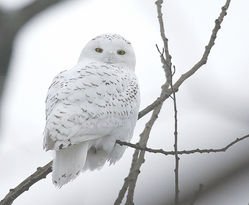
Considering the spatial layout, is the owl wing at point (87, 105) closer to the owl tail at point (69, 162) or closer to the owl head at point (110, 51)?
the owl tail at point (69, 162)

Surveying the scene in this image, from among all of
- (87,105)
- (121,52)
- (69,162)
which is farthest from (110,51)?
(69,162)

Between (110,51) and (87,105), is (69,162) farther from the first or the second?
(110,51)

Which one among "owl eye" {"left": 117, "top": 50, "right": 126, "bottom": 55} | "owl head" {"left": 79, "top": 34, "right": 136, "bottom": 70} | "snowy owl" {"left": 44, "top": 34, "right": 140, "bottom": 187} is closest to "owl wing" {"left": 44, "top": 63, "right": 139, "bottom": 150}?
"snowy owl" {"left": 44, "top": 34, "right": 140, "bottom": 187}

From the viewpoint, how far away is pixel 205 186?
0.66 m

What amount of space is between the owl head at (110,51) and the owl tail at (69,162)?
1207 mm

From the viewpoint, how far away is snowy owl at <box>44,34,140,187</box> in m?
3.03

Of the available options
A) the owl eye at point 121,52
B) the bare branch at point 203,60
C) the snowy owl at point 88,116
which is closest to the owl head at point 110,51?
the owl eye at point 121,52

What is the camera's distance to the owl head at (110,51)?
4.24 metres

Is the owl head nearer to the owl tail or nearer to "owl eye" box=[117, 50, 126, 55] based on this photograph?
"owl eye" box=[117, 50, 126, 55]

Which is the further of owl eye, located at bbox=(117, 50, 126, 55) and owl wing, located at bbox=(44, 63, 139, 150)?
owl eye, located at bbox=(117, 50, 126, 55)

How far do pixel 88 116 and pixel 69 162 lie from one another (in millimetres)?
325

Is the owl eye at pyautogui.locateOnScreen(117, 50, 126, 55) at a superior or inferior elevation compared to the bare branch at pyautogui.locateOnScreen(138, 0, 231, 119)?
superior

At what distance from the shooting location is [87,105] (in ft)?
10.7

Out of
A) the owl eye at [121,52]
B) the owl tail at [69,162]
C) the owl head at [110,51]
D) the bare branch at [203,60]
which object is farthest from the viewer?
the owl eye at [121,52]
